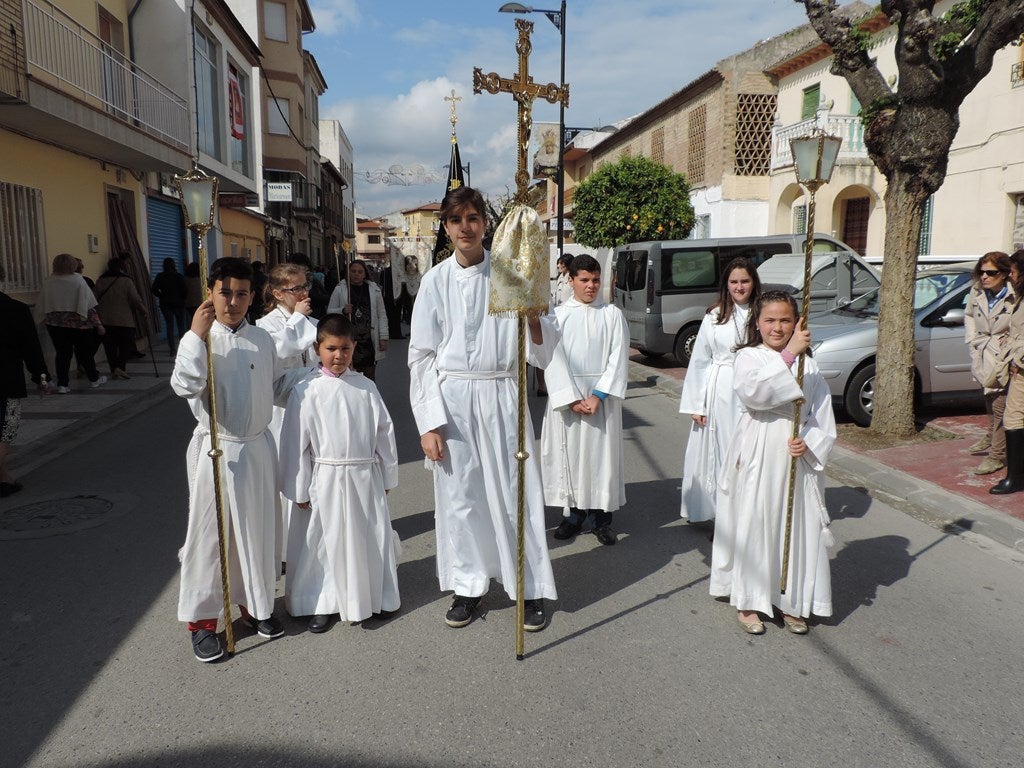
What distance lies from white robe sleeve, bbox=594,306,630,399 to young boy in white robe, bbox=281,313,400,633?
1788 millimetres

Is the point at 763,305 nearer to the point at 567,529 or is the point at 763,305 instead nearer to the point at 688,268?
the point at 567,529

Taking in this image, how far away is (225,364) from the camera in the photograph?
3.64m

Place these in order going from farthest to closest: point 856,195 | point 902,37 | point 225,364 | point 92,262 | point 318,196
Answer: point 318,196, point 856,195, point 92,262, point 902,37, point 225,364

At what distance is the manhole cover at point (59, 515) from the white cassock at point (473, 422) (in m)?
3.03

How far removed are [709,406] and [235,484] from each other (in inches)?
120

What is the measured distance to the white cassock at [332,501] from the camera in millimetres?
3848

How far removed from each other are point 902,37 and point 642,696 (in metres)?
6.70

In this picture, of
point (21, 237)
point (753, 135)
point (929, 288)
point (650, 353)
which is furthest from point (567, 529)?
point (753, 135)

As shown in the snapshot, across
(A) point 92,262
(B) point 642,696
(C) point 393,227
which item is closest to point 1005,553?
(B) point 642,696

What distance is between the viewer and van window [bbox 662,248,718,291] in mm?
14031

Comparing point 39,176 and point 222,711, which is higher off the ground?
point 39,176

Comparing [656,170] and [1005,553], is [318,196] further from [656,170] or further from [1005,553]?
[1005,553]

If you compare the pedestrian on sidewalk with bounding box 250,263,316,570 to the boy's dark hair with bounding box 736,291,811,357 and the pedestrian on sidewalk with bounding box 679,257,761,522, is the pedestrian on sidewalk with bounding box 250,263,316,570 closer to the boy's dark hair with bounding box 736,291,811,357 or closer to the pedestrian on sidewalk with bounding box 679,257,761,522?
the boy's dark hair with bounding box 736,291,811,357

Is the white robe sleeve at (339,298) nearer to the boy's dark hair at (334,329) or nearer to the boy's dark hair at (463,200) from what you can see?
the boy's dark hair at (334,329)
